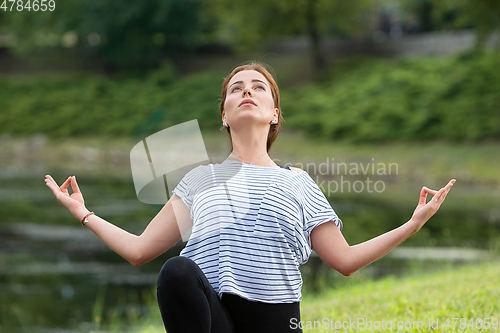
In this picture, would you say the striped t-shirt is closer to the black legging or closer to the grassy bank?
the black legging

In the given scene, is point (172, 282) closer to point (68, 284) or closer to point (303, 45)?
point (68, 284)

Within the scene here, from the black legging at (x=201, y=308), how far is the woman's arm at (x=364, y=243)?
0.31 metres

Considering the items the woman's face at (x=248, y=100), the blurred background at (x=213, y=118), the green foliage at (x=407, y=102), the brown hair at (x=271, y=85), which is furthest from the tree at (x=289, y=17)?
the woman's face at (x=248, y=100)

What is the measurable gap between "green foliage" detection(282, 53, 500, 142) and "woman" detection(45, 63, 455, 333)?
50.5 feet

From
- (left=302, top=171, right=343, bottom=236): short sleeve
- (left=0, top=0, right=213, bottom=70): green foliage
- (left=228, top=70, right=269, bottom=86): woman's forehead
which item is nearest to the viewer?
(left=302, top=171, right=343, bottom=236): short sleeve

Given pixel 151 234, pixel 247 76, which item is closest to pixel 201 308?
pixel 151 234

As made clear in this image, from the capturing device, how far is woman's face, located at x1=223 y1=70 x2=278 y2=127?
8.14ft

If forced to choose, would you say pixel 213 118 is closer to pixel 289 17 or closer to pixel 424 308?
pixel 289 17

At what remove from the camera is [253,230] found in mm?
2246

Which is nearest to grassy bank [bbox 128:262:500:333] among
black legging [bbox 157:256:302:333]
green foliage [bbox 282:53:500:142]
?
black legging [bbox 157:256:302:333]

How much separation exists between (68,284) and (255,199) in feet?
20.8

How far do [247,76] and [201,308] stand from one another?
106 cm

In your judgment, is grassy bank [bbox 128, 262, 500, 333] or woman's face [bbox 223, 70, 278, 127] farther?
grassy bank [bbox 128, 262, 500, 333]

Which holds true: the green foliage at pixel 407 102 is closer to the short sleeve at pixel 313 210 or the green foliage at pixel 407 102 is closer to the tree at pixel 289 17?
the tree at pixel 289 17
